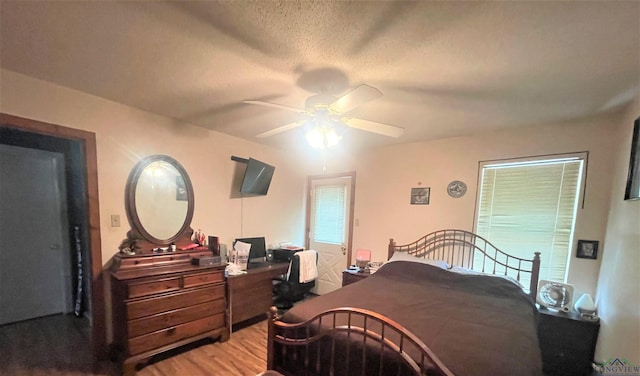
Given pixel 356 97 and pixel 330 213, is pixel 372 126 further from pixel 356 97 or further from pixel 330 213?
pixel 330 213

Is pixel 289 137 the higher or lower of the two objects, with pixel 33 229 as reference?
higher

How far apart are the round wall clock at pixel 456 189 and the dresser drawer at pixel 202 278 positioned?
2.89 meters

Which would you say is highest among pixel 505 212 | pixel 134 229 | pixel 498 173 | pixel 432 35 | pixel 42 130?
pixel 432 35

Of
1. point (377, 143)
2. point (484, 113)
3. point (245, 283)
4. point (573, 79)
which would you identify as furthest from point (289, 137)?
point (573, 79)

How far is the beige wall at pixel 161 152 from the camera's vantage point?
1977 millimetres

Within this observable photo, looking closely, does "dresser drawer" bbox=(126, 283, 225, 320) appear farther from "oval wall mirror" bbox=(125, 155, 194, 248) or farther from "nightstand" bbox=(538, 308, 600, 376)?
"nightstand" bbox=(538, 308, 600, 376)

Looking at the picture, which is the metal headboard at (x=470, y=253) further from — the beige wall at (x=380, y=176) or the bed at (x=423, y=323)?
the beige wall at (x=380, y=176)

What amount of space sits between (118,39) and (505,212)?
3692 millimetres

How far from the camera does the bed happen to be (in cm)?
126

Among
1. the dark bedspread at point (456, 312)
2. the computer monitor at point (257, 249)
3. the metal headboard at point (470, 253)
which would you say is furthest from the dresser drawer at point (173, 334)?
the metal headboard at point (470, 253)

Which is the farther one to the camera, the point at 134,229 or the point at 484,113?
the point at 134,229

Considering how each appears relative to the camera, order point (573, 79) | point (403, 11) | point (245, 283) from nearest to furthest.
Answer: point (403, 11)
point (573, 79)
point (245, 283)

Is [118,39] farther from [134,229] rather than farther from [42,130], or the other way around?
[134,229]

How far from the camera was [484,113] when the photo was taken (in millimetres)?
2273
